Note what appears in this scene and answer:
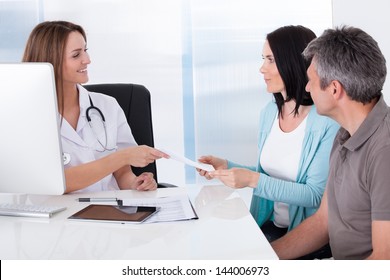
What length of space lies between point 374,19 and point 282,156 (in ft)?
7.19

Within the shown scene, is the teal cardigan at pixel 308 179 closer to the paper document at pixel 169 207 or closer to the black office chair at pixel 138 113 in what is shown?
the paper document at pixel 169 207

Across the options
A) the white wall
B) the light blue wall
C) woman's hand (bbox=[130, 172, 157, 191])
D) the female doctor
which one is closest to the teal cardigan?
woman's hand (bbox=[130, 172, 157, 191])

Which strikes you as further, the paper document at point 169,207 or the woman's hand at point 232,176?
the woman's hand at point 232,176

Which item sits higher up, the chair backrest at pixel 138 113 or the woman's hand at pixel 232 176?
the chair backrest at pixel 138 113

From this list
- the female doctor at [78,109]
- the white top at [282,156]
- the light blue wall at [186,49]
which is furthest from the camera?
the light blue wall at [186,49]

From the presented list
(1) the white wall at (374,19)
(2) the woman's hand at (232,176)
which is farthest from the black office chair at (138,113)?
(1) the white wall at (374,19)

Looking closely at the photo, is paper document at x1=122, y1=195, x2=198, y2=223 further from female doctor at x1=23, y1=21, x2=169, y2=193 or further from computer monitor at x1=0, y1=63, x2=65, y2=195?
female doctor at x1=23, y1=21, x2=169, y2=193

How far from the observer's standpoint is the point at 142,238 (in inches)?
53.1

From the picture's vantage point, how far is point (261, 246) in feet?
4.17

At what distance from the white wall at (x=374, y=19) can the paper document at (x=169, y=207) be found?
100 inches

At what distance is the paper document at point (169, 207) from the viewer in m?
1.51

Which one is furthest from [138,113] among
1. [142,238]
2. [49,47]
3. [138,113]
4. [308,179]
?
[142,238]

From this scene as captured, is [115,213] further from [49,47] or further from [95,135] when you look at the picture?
[49,47]

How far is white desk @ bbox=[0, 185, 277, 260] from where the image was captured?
4.09 feet
